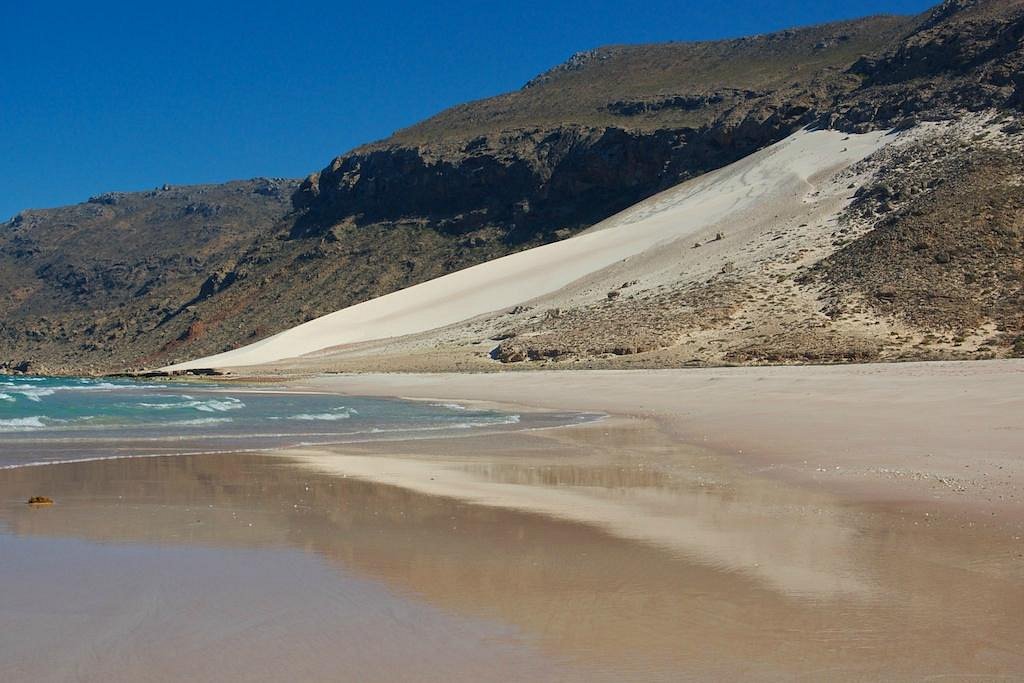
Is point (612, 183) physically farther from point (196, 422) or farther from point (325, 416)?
point (196, 422)

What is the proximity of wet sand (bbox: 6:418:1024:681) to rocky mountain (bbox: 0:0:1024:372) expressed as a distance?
20042mm

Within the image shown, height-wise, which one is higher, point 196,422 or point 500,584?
point 196,422

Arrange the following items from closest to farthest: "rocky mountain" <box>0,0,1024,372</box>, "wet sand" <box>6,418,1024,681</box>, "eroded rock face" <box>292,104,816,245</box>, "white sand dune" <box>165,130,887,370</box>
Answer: "wet sand" <box>6,418,1024,681</box> < "rocky mountain" <box>0,0,1024,372</box> < "white sand dune" <box>165,130,887,370</box> < "eroded rock face" <box>292,104,816,245</box>

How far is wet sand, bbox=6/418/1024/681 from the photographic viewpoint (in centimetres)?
406

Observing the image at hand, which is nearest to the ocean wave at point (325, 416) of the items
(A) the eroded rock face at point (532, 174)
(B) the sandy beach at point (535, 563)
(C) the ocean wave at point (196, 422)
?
(C) the ocean wave at point (196, 422)

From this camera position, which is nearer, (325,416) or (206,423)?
(206,423)

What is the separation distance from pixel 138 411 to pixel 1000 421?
15833mm

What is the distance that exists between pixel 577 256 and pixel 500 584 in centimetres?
4489

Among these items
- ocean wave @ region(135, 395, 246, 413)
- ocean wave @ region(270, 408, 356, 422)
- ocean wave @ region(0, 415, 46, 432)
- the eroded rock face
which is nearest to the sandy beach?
ocean wave @ region(0, 415, 46, 432)

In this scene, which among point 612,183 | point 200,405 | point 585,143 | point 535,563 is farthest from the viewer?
point 585,143

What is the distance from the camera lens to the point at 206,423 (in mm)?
16828

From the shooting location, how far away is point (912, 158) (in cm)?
4006

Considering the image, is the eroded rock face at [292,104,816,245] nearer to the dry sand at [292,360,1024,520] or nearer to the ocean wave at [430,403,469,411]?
the dry sand at [292,360,1024,520]

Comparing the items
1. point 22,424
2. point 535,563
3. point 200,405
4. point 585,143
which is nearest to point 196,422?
point 22,424
